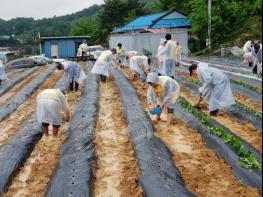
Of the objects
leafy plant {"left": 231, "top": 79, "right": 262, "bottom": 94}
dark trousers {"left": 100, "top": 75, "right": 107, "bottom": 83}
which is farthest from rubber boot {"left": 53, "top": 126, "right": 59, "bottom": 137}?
dark trousers {"left": 100, "top": 75, "right": 107, "bottom": 83}

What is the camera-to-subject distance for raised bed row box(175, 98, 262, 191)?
5.43 m

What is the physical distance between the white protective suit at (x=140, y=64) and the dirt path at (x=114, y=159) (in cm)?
304

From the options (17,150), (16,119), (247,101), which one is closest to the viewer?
(17,150)

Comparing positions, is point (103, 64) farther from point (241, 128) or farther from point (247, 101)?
point (241, 128)

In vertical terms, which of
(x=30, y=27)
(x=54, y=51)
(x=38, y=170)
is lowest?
(x=38, y=170)

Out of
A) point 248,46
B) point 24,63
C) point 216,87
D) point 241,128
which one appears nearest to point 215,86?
point 216,87

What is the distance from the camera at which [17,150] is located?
6938 millimetres

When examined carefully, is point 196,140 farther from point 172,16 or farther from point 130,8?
point 130,8

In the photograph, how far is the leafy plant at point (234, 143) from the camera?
5.70m

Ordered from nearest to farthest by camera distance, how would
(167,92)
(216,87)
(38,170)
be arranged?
1. (38,170)
2. (167,92)
3. (216,87)

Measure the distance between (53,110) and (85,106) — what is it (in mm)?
2821

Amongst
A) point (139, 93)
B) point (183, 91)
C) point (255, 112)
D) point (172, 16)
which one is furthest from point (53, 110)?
point (172, 16)

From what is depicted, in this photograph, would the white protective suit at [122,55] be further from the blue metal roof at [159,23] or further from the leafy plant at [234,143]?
the blue metal roof at [159,23]

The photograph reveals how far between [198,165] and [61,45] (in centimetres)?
2929
